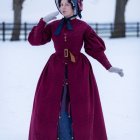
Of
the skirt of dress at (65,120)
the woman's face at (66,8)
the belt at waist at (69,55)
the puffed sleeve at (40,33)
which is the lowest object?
the skirt of dress at (65,120)

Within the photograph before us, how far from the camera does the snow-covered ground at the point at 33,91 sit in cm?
489

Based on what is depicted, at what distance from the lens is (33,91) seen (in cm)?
687

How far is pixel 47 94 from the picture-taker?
323 cm

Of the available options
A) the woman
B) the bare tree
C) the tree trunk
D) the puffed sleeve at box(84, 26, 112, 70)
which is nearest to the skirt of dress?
the woman

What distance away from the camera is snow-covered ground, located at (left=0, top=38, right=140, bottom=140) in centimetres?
489

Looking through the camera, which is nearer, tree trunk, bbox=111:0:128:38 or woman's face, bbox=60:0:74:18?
woman's face, bbox=60:0:74:18

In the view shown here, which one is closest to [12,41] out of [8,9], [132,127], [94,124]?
[8,9]

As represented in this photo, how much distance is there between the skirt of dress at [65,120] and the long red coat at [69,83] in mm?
49

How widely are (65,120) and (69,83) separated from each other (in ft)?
0.95

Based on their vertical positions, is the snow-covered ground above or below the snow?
below

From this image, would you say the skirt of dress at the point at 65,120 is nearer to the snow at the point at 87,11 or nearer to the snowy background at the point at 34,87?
the snowy background at the point at 34,87

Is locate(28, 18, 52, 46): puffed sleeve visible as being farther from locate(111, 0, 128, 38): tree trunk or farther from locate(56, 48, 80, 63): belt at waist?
locate(111, 0, 128, 38): tree trunk

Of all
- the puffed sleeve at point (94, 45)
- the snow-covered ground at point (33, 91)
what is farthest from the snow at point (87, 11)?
the puffed sleeve at point (94, 45)

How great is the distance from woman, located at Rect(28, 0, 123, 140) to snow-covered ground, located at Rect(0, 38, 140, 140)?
1365 millimetres
